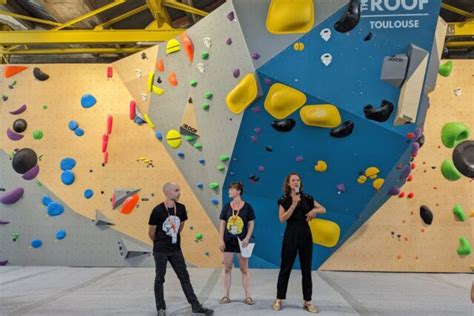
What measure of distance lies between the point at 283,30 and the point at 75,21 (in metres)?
4.70

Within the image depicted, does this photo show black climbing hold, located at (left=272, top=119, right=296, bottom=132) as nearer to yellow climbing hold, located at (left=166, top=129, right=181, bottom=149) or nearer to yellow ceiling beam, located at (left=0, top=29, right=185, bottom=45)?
yellow climbing hold, located at (left=166, top=129, right=181, bottom=149)

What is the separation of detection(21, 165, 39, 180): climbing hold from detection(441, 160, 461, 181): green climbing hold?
6.39m

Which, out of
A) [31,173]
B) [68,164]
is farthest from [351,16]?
[31,173]

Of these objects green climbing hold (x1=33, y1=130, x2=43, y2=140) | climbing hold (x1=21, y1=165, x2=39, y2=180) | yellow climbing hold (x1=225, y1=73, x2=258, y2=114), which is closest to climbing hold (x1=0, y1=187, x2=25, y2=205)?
climbing hold (x1=21, y1=165, x2=39, y2=180)

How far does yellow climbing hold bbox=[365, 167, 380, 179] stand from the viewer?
5.21 m

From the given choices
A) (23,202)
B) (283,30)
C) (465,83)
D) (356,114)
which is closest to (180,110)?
(283,30)

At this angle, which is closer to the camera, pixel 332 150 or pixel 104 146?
pixel 332 150

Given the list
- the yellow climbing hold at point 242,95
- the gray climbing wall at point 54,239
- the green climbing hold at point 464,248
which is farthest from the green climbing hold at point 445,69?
the gray climbing wall at point 54,239

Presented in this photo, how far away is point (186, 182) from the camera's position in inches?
242

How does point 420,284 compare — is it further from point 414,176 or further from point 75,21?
point 75,21

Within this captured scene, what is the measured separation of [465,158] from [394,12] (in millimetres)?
2764

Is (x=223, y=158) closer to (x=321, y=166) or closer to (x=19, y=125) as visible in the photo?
(x=321, y=166)

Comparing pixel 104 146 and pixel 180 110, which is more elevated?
pixel 180 110

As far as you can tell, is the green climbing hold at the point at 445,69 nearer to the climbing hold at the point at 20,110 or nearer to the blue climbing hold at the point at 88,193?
the blue climbing hold at the point at 88,193
